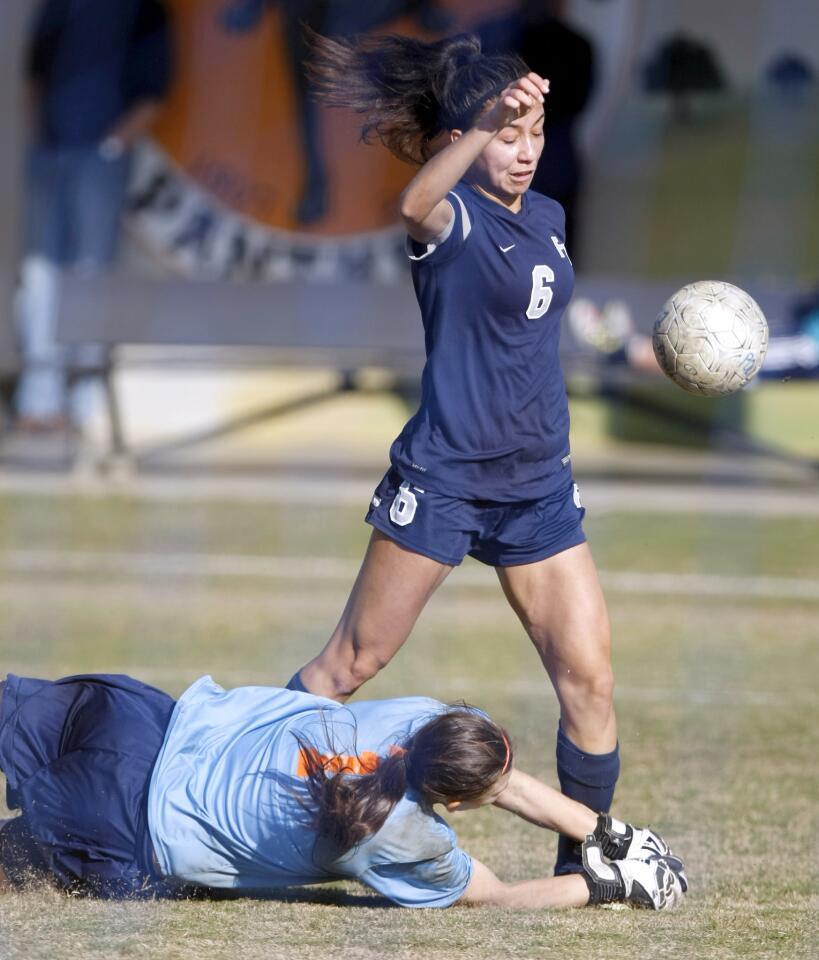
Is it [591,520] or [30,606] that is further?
[591,520]

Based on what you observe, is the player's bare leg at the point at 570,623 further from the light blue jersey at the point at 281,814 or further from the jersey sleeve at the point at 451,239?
the jersey sleeve at the point at 451,239

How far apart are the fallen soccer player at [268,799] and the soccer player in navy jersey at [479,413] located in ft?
0.74

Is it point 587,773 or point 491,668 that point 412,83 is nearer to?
point 587,773

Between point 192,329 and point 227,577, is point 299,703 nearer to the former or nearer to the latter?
point 227,577

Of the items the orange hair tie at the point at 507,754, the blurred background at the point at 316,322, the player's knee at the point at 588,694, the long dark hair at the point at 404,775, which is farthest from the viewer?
the blurred background at the point at 316,322

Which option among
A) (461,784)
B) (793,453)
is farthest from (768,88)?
(461,784)

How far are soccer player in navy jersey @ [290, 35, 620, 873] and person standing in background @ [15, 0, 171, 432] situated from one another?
8.35 m

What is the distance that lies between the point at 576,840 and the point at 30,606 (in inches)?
168

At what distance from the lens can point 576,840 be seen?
140 inches

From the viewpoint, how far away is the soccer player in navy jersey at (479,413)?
354 cm

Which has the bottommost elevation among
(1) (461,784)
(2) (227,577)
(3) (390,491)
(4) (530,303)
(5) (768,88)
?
(2) (227,577)

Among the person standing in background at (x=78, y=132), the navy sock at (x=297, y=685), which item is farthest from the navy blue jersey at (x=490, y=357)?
the person standing in background at (x=78, y=132)

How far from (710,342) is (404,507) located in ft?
2.91

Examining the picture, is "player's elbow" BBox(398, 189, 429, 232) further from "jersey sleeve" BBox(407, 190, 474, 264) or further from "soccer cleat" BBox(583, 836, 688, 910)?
"soccer cleat" BBox(583, 836, 688, 910)
